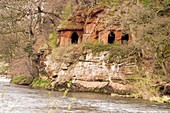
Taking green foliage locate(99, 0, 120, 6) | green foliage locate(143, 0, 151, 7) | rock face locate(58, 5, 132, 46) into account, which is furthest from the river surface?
green foliage locate(99, 0, 120, 6)

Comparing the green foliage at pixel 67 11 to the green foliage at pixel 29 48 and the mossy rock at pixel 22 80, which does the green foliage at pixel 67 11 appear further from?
the mossy rock at pixel 22 80

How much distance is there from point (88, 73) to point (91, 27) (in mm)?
6853

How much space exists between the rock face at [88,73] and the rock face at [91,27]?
3.11 m

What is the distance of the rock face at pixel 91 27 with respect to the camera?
35531 millimetres

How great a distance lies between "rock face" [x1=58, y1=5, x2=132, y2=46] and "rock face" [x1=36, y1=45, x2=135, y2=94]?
3.11m

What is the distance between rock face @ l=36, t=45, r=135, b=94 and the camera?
30.8 meters

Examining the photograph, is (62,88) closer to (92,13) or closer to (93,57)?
(93,57)

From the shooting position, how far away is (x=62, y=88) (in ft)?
106

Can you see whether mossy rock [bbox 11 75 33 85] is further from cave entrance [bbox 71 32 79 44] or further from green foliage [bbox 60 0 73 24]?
green foliage [bbox 60 0 73 24]

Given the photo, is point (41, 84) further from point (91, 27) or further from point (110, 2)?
point (110, 2)

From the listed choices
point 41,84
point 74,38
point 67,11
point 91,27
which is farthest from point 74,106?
point 67,11

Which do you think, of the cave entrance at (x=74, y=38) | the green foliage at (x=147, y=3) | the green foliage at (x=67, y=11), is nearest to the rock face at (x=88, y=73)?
the green foliage at (x=147, y=3)

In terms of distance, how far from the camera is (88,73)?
32.3 metres

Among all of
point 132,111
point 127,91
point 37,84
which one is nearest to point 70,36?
point 37,84
